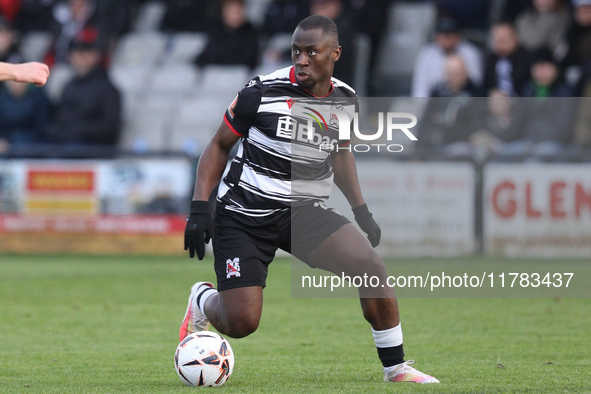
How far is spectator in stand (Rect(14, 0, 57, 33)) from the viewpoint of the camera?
60.9ft

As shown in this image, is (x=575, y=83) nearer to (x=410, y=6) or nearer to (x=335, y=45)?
(x=410, y=6)

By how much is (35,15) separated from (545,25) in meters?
10.2

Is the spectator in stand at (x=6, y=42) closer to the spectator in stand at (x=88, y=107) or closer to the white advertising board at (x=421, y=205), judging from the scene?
the spectator in stand at (x=88, y=107)

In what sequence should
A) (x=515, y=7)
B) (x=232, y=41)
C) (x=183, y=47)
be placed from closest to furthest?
1. (x=515, y=7)
2. (x=232, y=41)
3. (x=183, y=47)

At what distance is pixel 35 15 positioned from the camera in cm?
1866

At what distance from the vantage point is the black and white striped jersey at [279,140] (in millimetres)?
5516

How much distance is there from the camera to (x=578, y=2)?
13.8 meters

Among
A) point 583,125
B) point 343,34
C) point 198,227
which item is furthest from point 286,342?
point 343,34

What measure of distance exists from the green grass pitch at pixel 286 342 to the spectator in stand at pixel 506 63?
4910mm

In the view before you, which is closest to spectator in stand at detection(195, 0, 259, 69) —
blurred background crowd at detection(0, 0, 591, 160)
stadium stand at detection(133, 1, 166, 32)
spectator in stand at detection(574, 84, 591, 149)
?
blurred background crowd at detection(0, 0, 591, 160)

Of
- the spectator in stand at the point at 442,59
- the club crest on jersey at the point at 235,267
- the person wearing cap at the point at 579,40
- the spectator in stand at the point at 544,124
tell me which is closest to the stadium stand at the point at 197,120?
the spectator in stand at the point at 442,59

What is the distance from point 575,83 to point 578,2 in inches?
62.3

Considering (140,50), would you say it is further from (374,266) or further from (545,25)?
(374,266)

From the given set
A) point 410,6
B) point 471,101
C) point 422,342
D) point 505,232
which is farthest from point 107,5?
point 422,342
